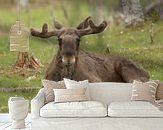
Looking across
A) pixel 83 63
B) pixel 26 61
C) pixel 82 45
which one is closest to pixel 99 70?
pixel 83 63

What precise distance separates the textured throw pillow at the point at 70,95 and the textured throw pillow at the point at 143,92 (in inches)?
22.0

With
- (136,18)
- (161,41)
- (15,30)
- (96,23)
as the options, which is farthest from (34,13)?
(161,41)

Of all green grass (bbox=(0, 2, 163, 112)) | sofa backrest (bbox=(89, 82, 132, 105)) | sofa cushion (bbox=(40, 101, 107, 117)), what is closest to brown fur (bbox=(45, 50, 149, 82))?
green grass (bbox=(0, 2, 163, 112))

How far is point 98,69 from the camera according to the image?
5445mm

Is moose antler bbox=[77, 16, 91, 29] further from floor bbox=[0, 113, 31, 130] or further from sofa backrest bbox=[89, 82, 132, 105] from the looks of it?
floor bbox=[0, 113, 31, 130]

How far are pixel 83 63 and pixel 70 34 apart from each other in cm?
40

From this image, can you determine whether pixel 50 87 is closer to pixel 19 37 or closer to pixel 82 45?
pixel 82 45

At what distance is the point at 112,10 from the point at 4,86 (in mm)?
1747

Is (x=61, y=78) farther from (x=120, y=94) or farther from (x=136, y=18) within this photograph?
(x=136, y=18)

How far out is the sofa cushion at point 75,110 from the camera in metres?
4.51

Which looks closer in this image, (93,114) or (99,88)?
(93,114)

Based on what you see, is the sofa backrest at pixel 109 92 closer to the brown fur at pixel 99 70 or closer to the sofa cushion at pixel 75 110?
the brown fur at pixel 99 70

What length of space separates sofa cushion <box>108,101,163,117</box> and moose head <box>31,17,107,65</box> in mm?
923

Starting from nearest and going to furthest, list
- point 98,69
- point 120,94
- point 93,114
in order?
point 93,114
point 120,94
point 98,69
